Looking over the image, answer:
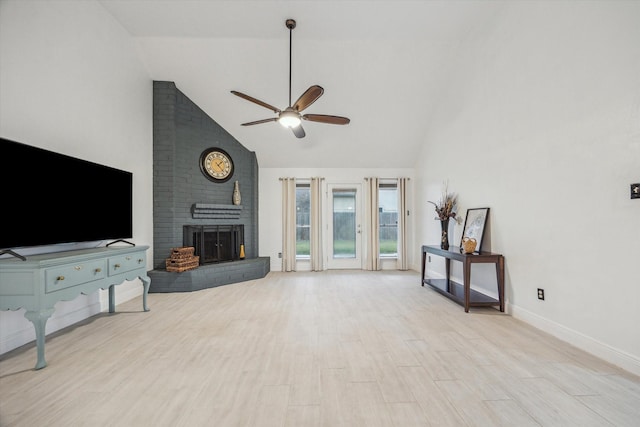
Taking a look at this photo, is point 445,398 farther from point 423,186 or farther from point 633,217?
point 423,186

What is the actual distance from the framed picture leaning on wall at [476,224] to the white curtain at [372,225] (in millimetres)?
2063

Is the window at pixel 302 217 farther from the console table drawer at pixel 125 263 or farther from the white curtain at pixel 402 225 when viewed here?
the console table drawer at pixel 125 263

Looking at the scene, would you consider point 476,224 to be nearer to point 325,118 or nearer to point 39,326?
point 325,118

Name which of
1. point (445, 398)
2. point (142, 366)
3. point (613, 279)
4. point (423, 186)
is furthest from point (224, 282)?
point (613, 279)

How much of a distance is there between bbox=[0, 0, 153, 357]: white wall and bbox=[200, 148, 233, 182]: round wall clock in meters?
0.82

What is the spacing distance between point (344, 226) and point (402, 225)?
1229mm

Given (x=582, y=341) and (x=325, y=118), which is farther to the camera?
(x=325, y=118)

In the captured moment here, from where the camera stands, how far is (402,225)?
5773mm

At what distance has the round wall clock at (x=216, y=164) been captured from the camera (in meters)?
4.73

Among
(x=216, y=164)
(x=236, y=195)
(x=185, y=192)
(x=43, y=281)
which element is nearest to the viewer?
(x=43, y=281)

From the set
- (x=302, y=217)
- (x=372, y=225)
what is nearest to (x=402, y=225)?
(x=372, y=225)

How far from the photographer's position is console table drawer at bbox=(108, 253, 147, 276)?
8.93 ft

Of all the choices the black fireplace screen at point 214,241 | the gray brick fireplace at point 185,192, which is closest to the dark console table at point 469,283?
the gray brick fireplace at point 185,192

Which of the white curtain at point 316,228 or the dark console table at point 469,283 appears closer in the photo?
the dark console table at point 469,283
